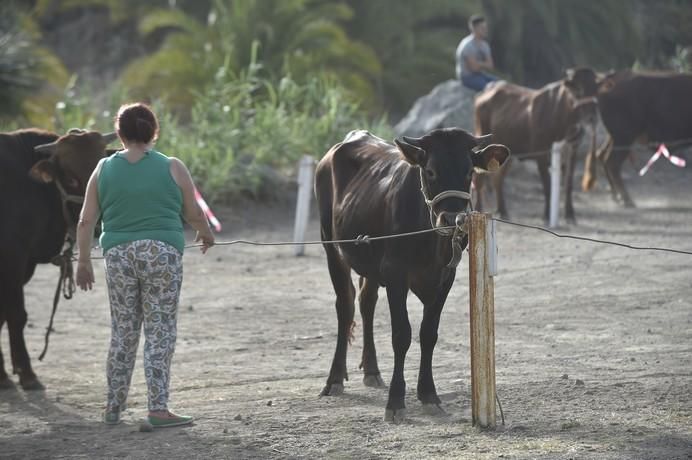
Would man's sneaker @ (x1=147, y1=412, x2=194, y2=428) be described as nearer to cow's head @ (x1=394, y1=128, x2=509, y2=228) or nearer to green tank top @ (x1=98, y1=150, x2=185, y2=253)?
green tank top @ (x1=98, y1=150, x2=185, y2=253)

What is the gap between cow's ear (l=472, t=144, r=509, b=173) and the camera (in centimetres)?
713

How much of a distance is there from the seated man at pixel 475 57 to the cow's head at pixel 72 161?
33.5 ft

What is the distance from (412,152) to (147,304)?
1.74m

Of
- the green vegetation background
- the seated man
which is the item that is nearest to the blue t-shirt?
the seated man

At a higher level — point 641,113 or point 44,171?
point 641,113

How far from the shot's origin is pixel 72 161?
8898mm

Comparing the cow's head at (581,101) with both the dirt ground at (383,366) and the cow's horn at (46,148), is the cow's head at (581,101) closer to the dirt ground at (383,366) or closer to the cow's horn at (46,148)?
the dirt ground at (383,366)

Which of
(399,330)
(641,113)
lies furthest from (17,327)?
(641,113)

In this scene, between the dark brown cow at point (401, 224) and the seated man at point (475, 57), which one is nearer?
the dark brown cow at point (401, 224)

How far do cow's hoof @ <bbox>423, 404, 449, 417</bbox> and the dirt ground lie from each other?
0.05m

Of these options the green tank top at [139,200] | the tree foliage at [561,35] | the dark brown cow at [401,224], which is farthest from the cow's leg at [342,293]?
the tree foliage at [561,35]

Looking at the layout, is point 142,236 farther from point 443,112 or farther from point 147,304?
point 443,112

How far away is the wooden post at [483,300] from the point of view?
21.6 feet

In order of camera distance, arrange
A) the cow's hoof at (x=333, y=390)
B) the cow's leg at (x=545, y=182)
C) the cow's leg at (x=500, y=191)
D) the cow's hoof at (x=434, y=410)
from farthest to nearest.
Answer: the cow's leg at (x=500, y=191)
the cow's leg at (x=545, y=182)
the cow's hoof at (x=333, y=390)
the cow's hoof at (x=434, y=410)
